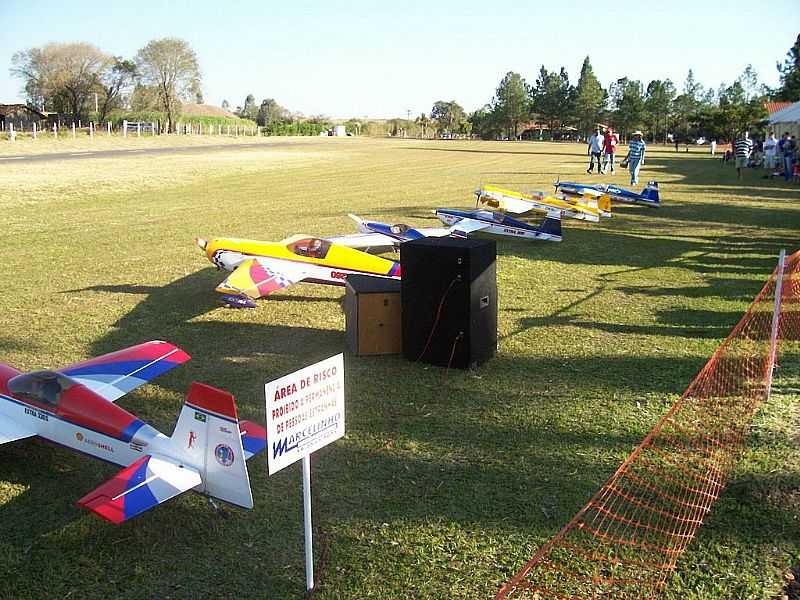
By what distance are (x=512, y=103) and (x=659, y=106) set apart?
29.7m

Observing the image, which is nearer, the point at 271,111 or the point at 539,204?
the point at 539,204

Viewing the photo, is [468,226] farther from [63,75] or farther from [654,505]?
[63,75]

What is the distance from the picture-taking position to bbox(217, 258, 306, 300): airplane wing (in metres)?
8.62

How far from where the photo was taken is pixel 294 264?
9562mm

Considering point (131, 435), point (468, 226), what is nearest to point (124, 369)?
point (131, 435)

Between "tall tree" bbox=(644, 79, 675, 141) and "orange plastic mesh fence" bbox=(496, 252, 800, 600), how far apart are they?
331ft

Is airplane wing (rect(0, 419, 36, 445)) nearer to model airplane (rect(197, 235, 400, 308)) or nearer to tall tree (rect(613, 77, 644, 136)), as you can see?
model airplane (rect(197, 235, 400, 308))

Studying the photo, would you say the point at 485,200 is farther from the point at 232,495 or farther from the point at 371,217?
the point at 232,495

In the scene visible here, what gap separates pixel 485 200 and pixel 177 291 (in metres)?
9.92

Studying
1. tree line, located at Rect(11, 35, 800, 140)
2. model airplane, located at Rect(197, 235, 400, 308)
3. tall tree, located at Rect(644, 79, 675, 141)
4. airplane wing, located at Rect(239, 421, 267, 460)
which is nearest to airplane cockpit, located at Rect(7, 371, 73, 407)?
airplane wing, located at Rect(239, 421, 267, 460)

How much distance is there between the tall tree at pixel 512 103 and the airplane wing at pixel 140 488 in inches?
4892

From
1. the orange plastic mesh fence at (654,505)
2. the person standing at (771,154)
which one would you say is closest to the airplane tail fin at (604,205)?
the orange plastic mesh fence at (654,505)

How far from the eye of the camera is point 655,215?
19.1 metres

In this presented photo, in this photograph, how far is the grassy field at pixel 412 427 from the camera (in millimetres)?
3852
